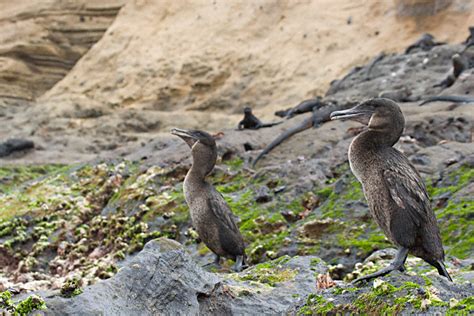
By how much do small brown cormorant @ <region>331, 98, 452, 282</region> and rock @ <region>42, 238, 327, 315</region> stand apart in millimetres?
726

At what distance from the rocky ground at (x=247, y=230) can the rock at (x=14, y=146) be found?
2.11 metres

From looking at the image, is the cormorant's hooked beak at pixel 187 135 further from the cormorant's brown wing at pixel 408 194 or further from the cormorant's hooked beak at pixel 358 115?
the cormorant's brown wing at pixel 408 194

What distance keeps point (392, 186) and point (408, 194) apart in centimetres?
11

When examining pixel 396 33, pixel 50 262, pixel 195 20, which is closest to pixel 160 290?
pixel 50 262

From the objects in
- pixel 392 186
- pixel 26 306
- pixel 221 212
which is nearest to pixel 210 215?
pixel 221 212

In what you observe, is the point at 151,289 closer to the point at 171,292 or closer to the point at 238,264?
the point at 171,292

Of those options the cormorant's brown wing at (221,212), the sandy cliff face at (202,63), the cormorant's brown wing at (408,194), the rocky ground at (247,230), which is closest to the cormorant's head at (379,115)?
the cormorant's brown wing at (408,194)

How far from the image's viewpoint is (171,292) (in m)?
3.94

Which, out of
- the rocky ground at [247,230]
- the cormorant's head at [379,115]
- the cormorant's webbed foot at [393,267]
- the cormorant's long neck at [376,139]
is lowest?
the rocky ground at [247,230]

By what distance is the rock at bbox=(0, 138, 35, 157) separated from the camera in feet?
57.5

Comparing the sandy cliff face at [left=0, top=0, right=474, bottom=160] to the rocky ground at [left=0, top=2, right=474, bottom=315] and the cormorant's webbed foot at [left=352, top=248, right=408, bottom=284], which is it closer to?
the rocky ground at [left=0, top=2, right=474, bottom=315]

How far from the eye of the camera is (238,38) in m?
25.5

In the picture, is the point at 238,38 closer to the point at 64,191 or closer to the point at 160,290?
the point at 64,191

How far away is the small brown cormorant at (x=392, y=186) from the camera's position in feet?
14.1
